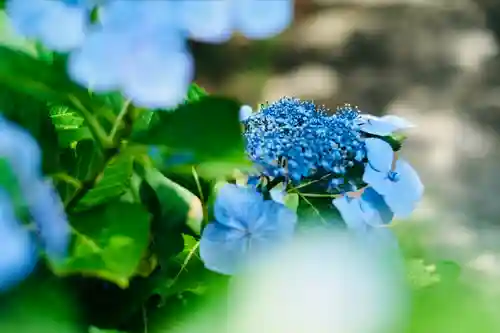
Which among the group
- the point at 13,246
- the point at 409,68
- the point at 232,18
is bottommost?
the point at 13,246

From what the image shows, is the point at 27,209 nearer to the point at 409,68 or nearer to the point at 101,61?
the point at 101,61

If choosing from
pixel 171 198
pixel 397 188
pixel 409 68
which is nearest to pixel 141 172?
pixel 171 198

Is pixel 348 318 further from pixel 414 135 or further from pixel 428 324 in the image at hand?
pixel 414 135

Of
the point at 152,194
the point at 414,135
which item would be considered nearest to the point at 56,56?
the point at 152,194

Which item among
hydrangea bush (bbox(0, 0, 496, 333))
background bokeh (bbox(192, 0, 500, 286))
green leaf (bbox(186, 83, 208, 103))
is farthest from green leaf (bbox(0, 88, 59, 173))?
background bokeh (bbox(192, 0, 500, 286))

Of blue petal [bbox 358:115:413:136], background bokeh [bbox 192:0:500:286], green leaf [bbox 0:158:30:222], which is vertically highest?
background bokeh [bbox 192:0:500:286]

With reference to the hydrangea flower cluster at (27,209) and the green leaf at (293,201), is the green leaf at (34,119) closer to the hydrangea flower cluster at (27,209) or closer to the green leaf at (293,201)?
the hydrangea flower cluster at (27,209)

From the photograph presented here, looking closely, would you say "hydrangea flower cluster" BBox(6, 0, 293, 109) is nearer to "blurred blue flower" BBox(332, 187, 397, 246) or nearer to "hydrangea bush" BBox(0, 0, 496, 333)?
"hydrangea bush" BBox(0, 0, 496, 333)
